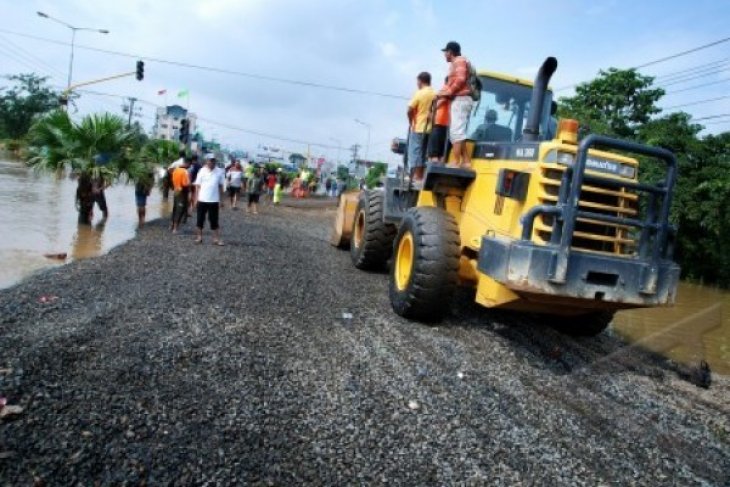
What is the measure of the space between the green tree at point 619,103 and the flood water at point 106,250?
287 inches

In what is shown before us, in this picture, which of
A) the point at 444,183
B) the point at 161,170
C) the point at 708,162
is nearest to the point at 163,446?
the point at 444,183

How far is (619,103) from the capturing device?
25172 millimetres

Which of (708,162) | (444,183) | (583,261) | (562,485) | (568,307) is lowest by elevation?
(562,485)

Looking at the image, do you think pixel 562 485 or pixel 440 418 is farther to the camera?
pixel 440 418

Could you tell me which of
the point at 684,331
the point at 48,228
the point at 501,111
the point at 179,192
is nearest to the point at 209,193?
the point at 179,192

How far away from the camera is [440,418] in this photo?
4355mm

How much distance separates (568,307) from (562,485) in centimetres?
273

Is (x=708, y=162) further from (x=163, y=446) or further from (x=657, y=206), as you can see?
(x=163, y=446)

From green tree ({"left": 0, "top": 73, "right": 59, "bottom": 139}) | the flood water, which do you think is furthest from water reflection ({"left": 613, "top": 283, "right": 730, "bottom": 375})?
green tree ({"left": 0, "top": 73, "right": 59, "bottom": 139})

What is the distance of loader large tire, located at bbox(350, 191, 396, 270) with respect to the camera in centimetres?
939

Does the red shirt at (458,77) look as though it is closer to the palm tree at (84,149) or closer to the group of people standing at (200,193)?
the group of people standing at (200,193)

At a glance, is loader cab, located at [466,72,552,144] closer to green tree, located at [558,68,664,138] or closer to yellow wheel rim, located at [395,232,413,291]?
yellow wheel rim, located at [395,232,413,291]

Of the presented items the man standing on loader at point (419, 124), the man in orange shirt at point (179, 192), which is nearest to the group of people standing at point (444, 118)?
the man standing on loader at point (419, 124)

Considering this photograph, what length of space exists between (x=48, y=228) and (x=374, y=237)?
846 cm
